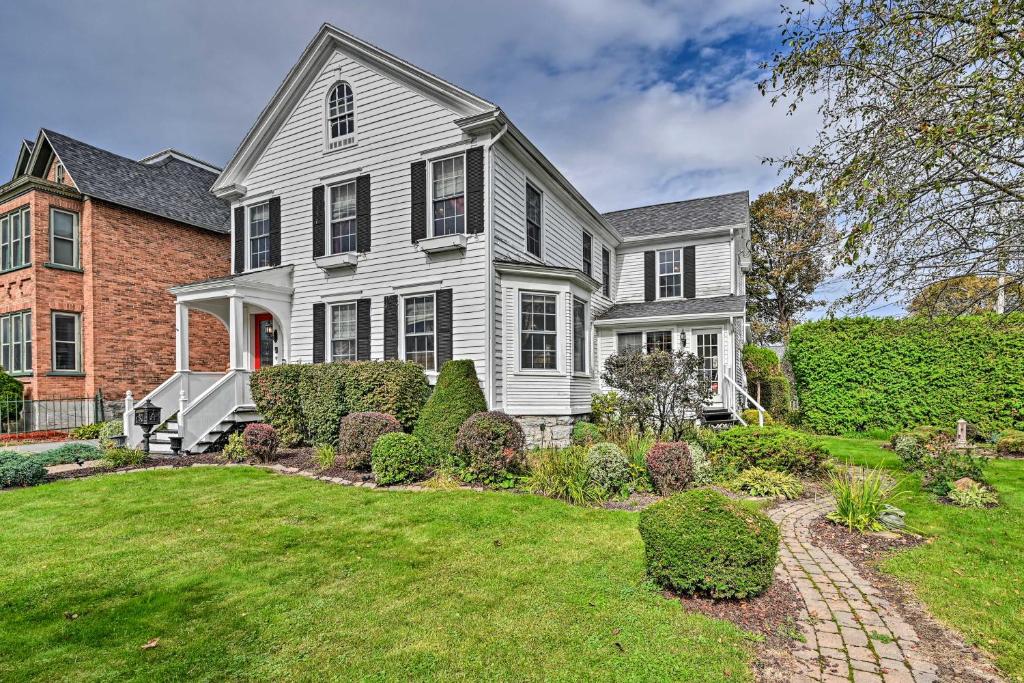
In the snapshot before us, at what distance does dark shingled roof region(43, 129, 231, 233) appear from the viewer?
15.5 meters

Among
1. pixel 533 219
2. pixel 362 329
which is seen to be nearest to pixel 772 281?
pixel 533 219

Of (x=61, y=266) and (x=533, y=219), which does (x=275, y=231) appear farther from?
(x=61, y=266)

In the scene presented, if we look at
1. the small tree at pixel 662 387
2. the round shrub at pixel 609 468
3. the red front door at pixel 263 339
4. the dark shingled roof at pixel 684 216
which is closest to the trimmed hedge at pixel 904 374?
the dark shingled roof at pixel 684 216

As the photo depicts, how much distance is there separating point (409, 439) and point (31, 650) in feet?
17.4

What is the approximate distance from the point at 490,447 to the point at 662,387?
11.6ft

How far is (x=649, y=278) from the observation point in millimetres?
17453

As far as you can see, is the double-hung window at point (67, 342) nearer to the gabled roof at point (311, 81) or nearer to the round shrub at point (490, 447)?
the gabled roof at point (311, 81)

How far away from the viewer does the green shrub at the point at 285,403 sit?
11366 mm

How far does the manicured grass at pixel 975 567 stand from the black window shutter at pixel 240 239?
15.3m

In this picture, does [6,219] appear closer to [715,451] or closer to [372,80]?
[372,80]

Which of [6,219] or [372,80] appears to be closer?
[372,80]

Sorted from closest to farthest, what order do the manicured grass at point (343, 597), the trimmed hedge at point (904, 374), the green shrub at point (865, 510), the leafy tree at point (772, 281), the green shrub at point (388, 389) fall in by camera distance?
the manicured grass at point (343, 597) < the green shrub at point (865, 510) < the green shrub at point (388, 389) < the trimmed hedge at point (904, 374) < the leafy tree at point (772, 281)

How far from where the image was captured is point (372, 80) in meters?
12.3

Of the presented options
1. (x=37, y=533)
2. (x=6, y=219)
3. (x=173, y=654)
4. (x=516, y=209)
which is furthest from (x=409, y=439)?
(x=6, y=219)
